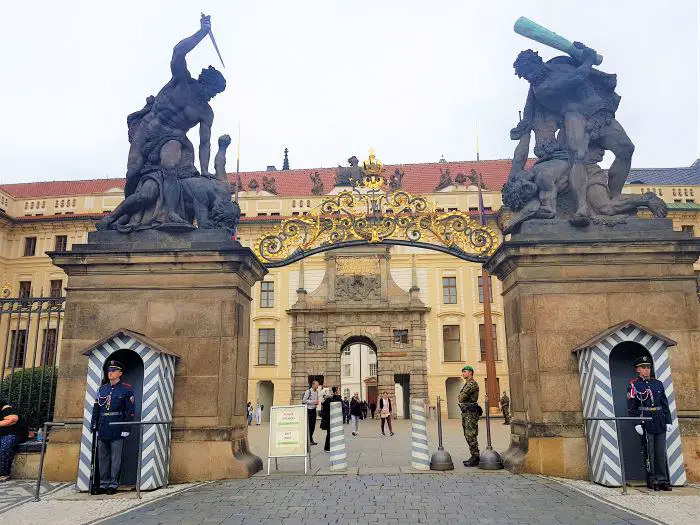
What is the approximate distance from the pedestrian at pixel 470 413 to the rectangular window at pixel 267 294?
29.8 m

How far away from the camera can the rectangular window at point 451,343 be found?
37938 millimetres

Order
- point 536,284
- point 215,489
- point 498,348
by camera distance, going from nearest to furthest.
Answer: point 215,489 → point 536,284 → point 498,348

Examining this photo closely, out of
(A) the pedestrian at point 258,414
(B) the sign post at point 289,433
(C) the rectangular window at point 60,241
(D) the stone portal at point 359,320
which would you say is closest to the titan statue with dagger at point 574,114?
(B) the sign post at point 289,433

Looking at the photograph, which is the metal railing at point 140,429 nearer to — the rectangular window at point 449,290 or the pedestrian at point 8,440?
the pedestrian at point 8,440

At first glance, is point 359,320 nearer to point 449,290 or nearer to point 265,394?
point 449,290

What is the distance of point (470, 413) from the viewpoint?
33.0 feet

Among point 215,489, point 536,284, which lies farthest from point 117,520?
point 536,284

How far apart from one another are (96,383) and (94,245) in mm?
2408

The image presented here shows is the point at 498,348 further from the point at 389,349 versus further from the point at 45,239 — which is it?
the point at 45,239

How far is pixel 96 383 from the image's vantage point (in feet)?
26.9

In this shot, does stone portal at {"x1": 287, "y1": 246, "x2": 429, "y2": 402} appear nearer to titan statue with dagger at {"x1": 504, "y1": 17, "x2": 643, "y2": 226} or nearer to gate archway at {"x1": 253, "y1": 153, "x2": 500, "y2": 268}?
gate archway at {"x1": 253, "y1": 153, "x2": 500, "y2": 268}

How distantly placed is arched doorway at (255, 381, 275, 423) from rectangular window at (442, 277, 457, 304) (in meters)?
12.7

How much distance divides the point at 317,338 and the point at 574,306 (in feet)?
98.9

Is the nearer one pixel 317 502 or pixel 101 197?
pixel 317 502
